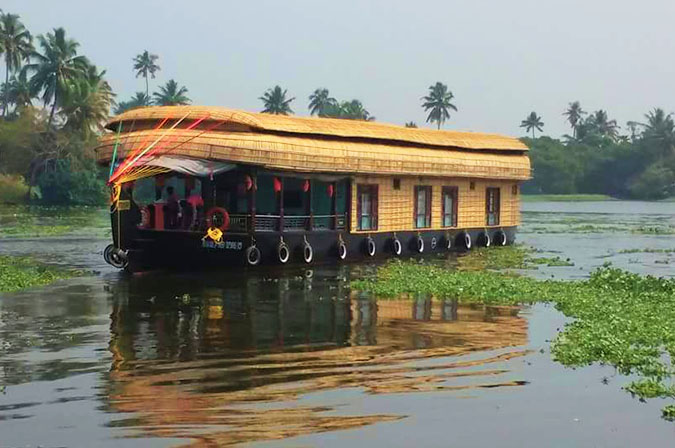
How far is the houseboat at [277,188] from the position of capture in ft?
64.4

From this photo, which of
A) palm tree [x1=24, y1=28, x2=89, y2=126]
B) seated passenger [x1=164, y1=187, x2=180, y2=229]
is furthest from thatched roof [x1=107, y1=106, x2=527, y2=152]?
palm tree [x1=24, y1=28, x2=89, y2=126]

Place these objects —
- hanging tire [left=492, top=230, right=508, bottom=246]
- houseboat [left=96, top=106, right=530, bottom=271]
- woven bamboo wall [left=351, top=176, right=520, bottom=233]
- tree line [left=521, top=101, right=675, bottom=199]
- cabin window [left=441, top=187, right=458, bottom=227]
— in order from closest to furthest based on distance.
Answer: houseboat [left=96, top=106, right=530, bottom=271] < woven bamboo wall [left=351, top=176, right=520, bottom=233] < cabin window [left=441, top=187, right=458, bottom=227] < hanging tire [left=492, top=230, right=508, bottom=246] < tree line [left=521, top=101, right=675, bottom=199]

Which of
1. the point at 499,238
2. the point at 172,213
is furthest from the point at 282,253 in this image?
the point at 499,238

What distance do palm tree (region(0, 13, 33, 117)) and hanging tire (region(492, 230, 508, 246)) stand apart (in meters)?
44.1

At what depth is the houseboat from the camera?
19.6 meters

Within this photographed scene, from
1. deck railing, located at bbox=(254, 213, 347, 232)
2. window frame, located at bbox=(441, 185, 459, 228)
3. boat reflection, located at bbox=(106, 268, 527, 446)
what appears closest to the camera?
boat reflection, located at bbox=(106, 268, 527, 446)

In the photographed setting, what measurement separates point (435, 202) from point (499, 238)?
416 centimetres

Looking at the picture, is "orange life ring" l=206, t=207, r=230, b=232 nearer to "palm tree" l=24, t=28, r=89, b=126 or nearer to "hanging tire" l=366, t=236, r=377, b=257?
"hanging tire" l=366, t=236, r=377, b=257

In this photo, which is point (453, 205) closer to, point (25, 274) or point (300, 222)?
point (300, 222)

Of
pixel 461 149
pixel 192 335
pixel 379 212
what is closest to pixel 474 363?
pixel 192 335

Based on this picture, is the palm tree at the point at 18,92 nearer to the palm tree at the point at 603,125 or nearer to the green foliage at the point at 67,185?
the green foliage at the point at 67,185

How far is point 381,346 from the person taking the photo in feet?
37.0

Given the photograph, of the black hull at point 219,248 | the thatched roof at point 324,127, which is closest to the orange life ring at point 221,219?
the black hull at point 219,248

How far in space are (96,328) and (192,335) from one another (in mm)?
1503
